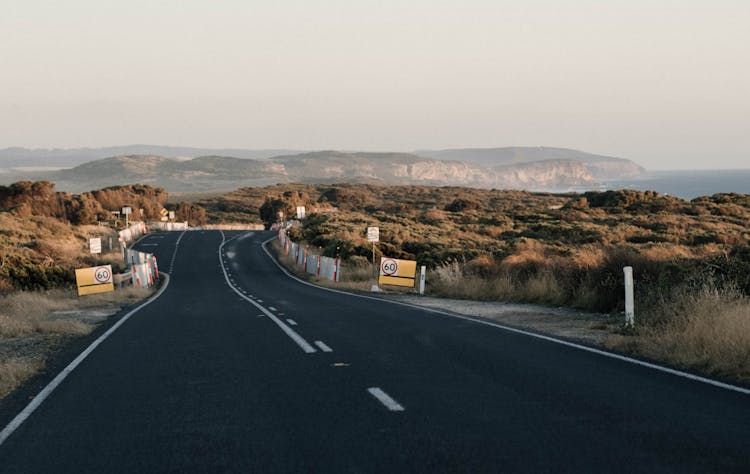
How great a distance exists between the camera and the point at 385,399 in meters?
7.94

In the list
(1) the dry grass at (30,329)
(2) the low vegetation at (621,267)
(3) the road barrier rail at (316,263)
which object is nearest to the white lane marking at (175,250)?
(3) the road barrier rail at (316,263)

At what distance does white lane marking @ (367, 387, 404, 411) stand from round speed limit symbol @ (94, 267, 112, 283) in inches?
943

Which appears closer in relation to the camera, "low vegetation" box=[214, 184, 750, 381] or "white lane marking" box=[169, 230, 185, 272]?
"low vegetation" box=[214, 184, 750, 381]

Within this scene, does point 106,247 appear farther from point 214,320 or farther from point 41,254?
point 214,320

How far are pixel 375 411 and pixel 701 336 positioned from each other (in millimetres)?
5420

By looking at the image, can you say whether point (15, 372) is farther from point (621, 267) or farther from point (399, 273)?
point (399, 273)

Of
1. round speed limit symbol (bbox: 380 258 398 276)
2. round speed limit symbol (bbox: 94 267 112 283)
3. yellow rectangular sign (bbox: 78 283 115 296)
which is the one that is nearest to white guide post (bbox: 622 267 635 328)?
round speed limit symbol (bbox: 380 258 398 276)

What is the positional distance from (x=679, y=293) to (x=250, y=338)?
24.7 feet

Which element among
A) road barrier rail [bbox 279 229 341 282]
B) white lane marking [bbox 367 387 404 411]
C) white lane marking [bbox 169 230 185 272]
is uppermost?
white lane marking [bbox 367 387 404 411]

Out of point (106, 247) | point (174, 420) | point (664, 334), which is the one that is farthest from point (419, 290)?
point (106, 247)

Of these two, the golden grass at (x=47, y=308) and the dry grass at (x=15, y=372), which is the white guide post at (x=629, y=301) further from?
the golden grass at (x=47, y=308)

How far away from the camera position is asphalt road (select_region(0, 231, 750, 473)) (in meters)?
5.81

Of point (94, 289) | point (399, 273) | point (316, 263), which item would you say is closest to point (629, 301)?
point (399, 273)

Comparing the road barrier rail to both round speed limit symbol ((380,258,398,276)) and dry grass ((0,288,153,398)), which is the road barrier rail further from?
dry grass ((0,288,153,398))
